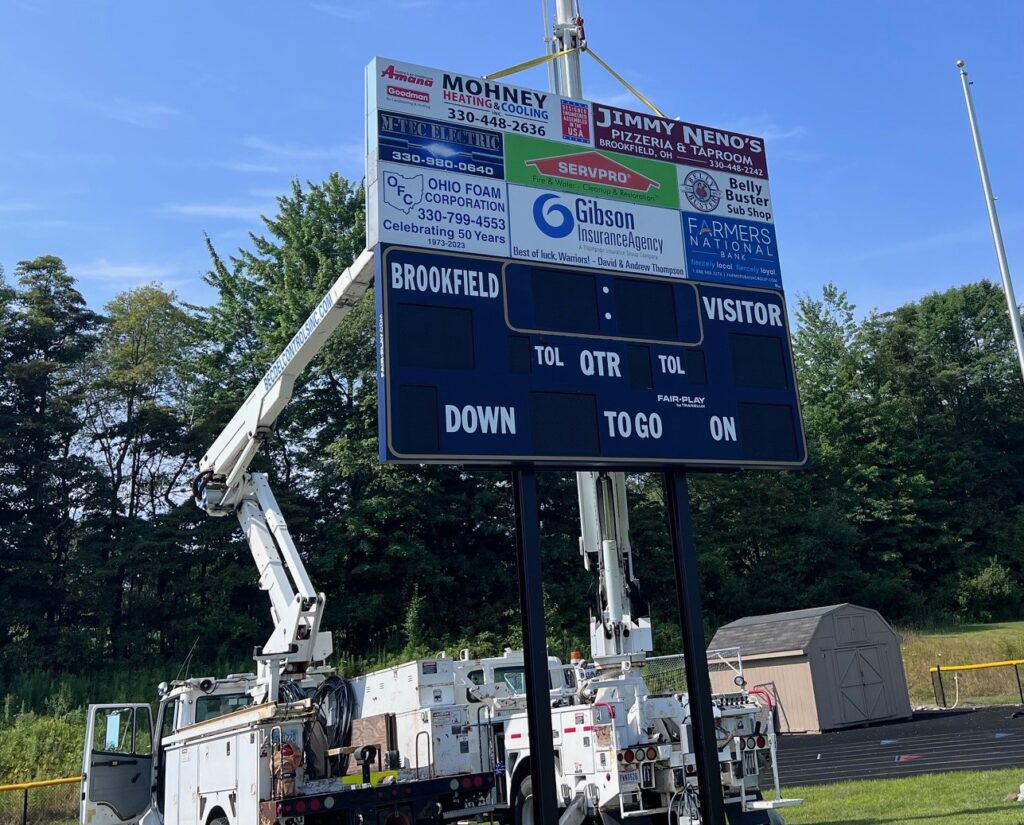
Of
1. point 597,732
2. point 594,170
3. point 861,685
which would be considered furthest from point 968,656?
point 594,170

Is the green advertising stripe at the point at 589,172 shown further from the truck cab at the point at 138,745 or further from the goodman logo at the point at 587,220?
the truck cab at the point at 138,745

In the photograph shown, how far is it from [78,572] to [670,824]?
30.2 m

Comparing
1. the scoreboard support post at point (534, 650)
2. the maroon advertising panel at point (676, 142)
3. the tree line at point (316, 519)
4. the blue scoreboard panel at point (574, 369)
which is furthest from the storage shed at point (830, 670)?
the scoreboard support post at point (534, 650)

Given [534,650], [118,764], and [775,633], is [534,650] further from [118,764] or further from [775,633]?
[775,633]

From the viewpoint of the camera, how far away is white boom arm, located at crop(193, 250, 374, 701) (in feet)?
46.5

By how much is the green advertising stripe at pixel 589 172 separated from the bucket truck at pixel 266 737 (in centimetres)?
279

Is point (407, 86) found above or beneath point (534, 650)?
above

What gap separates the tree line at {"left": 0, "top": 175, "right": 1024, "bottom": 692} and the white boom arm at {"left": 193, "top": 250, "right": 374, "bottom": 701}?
48.9 feet

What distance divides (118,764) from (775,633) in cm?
1907

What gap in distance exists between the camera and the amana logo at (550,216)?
10172 millimetres

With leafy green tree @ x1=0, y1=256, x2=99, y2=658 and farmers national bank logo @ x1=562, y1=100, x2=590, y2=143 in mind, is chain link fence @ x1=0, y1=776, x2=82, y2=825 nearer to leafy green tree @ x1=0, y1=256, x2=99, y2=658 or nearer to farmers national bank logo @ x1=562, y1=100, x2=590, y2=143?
leafy green tree @ x1=0, y1=256, x2=99, y2=658

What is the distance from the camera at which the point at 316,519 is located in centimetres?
3997

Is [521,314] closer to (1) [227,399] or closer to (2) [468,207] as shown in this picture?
(2) [468,207]

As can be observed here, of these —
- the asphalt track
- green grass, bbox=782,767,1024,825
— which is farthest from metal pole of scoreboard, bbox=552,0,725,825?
the asphalt track
